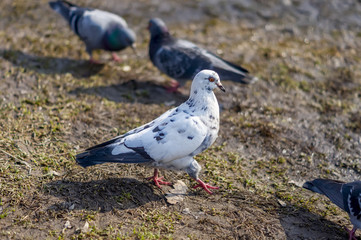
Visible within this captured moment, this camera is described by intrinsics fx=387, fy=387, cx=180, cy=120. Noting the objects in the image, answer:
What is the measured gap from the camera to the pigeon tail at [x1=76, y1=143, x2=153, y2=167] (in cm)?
380

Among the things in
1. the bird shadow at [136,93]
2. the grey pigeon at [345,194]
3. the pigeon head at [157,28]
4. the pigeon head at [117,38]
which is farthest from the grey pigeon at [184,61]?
the grey pigeon at [345,194]

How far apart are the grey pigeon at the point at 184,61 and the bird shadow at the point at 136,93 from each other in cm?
29

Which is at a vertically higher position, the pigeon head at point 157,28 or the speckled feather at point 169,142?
the pigeon head at point 157,28

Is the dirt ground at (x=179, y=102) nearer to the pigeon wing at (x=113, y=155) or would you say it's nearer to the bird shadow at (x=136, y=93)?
the bird shadow at (x=136, y=93)

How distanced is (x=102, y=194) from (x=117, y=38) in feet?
11.3

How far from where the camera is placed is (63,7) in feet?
23.9

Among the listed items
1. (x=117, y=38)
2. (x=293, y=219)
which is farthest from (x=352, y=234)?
(x=117, y=38)

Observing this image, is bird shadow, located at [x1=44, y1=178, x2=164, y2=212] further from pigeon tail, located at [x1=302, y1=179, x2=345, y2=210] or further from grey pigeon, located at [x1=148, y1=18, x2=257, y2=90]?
grey pigeon, located at [x1=148, y1=18, x2=257, y2=90]

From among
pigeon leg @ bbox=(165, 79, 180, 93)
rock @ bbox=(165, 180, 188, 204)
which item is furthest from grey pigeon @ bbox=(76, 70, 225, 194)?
pigeon leg @ bbox=(165, 79, 180, 93)

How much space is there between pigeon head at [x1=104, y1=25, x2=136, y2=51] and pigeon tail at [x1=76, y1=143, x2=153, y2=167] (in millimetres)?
3215

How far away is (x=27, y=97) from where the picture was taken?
5.56 meters

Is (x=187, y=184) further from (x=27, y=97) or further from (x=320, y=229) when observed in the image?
(x=27, y=97)

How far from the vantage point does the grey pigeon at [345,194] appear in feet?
12.5

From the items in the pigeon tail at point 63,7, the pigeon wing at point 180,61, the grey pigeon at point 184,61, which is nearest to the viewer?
the grey pigeon at point 184,61
